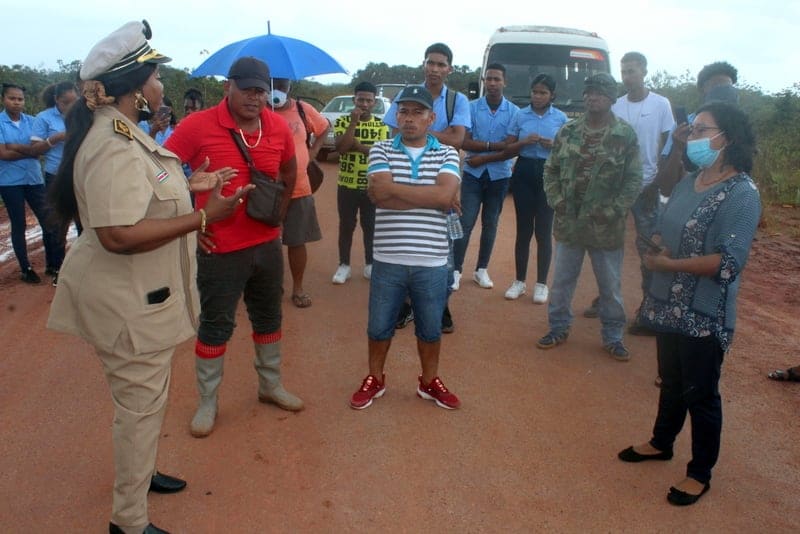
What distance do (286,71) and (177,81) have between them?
1726 cm

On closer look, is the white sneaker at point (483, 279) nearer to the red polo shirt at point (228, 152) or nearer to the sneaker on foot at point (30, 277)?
the red polo shirt at point (228, 152)

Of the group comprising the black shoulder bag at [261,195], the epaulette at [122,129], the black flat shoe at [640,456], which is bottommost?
the black flat shoe at [640,456]

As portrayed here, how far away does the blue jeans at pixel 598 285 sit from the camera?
14.9ft

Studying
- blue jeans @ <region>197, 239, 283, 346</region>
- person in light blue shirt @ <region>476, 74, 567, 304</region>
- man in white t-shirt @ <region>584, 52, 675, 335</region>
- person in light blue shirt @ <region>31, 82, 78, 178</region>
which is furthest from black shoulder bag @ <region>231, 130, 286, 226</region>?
person in light blue shirt @ <region>31, 82, 78, 178</region>

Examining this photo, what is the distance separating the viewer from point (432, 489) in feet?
10.1

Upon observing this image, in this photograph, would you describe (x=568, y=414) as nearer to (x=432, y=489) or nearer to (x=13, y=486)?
(x=432, y=489)

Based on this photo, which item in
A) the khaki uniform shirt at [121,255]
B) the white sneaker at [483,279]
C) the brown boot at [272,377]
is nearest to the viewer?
the khaki uniform shirt at [121,255]

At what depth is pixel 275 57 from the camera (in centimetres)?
502

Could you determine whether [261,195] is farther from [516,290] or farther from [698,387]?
[516,290]

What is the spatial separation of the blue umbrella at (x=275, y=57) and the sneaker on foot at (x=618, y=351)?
10.3 feet

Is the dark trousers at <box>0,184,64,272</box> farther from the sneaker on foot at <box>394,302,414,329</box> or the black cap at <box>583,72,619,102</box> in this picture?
the black cap at <box>583,72,619,102</box>

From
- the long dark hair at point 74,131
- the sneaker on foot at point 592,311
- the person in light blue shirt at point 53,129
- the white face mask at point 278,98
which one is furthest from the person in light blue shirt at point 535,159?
the person in light blue shirt at point 53,129

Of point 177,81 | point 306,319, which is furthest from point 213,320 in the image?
point 177,81

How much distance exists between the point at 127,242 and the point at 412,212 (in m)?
1.69
